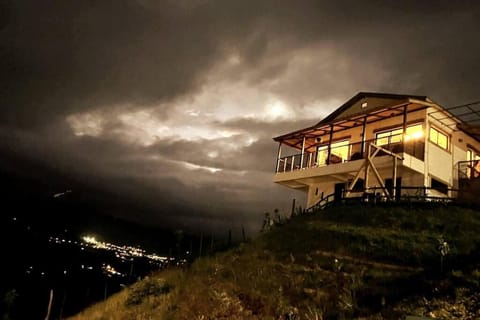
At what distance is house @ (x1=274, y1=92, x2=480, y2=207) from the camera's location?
2241cm

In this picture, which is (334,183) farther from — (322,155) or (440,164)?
(440,164)

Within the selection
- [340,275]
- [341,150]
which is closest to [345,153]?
[341,150]

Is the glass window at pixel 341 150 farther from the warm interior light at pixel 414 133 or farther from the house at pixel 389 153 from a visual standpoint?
the warm interior light at pixel 414 133

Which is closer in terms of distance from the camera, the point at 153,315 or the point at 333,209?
the point at 153,315

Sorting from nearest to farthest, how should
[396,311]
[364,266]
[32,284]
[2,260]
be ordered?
[396,311], [364,266], [32,284], [2,260]

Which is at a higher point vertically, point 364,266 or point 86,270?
point 364,266

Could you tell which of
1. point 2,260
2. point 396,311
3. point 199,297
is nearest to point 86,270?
point 2,260

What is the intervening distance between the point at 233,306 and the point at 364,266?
471 centimetres

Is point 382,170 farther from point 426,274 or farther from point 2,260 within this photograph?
point 2,260

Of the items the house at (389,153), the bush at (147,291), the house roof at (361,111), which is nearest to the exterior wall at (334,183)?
the house at (389,153)

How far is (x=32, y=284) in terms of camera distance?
210 ft

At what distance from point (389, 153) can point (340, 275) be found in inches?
387

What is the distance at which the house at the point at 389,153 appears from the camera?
22406 mm

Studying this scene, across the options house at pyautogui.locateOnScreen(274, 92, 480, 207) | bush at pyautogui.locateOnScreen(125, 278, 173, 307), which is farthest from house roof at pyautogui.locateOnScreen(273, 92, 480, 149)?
bush at pyautogui.locateOnScreen(125, 278, 173, 307)
